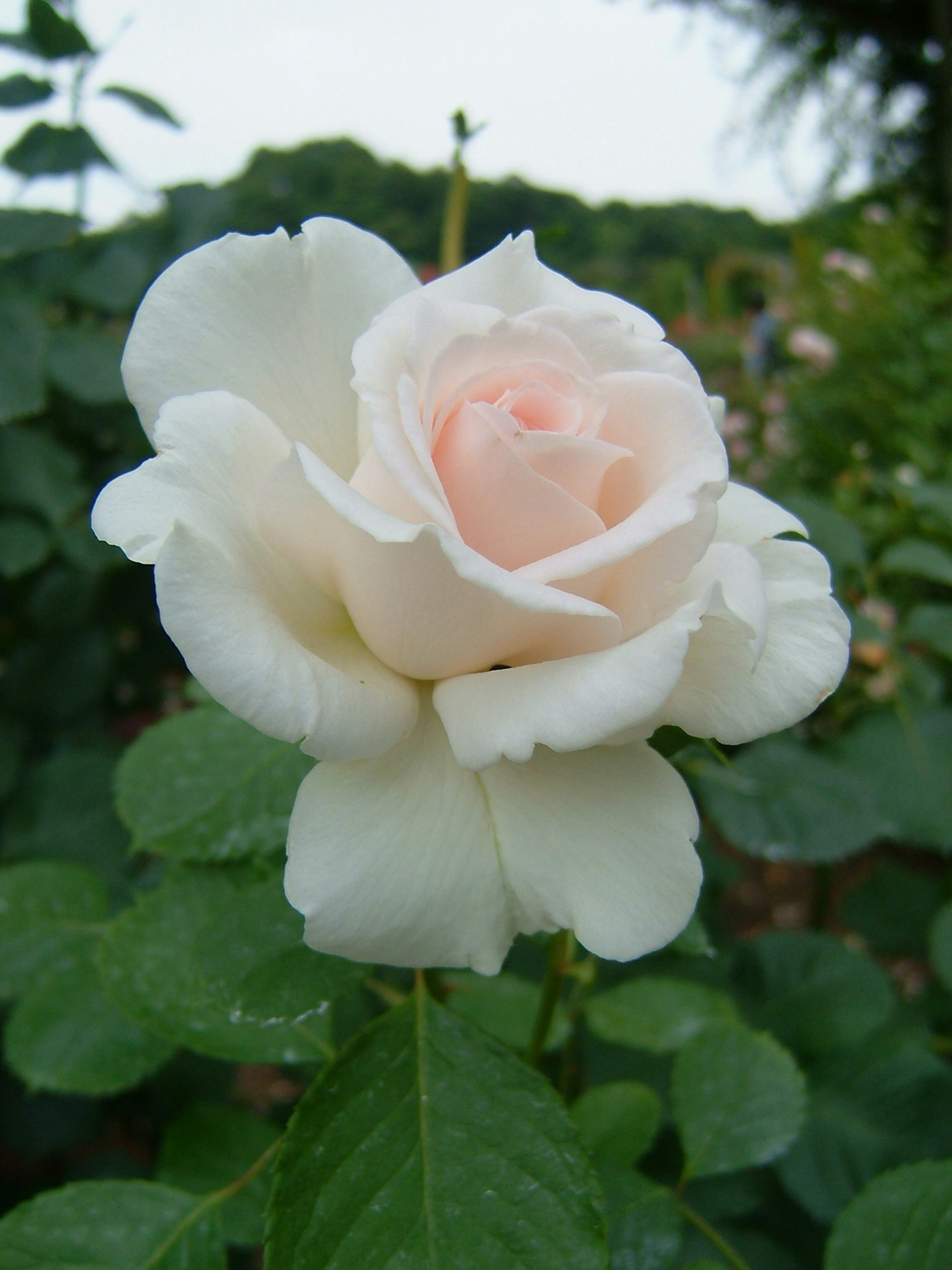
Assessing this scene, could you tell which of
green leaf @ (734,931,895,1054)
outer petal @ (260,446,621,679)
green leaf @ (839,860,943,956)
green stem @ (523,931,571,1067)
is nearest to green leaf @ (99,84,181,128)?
outer petal @ (260,446,621,679)

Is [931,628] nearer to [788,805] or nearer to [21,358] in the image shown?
[788,805]

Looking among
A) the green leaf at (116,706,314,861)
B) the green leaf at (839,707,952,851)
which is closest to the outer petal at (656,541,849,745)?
the green leaf at (116,706,314,861)

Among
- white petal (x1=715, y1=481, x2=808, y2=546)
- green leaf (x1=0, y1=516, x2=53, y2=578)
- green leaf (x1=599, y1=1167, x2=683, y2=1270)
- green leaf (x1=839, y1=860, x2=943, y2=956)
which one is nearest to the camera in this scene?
white petal (x1=715, y1=481, x2=808, y2=546)

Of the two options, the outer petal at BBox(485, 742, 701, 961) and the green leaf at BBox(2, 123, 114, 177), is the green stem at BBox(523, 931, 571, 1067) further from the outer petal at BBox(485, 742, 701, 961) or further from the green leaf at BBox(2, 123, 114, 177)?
Result: the green leaf at BBox(2, 123, 114, 177)

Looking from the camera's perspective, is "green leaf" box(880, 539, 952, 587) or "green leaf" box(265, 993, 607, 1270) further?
"green leaf" box(880, 539, 952, 587)

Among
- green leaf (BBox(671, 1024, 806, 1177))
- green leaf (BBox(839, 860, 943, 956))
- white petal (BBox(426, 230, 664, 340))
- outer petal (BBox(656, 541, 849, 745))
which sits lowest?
green leaf (BBox(839, 860, 943, 956))

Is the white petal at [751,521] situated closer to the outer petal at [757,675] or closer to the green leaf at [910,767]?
the outer petal at [757,675]

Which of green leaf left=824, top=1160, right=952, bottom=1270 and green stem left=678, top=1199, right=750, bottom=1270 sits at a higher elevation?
green leaf left=824, top=1160, right=952, bottom=1270

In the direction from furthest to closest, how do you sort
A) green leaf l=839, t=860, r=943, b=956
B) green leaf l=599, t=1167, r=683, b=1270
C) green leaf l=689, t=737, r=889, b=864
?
green leaf l=839, t=860, r=943, b=956
green leaf l=689, t=737, r=889, b=864
green leaf l=599, t=1167, r=683, b=1270

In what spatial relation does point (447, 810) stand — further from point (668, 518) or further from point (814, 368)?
point (814, 368)
